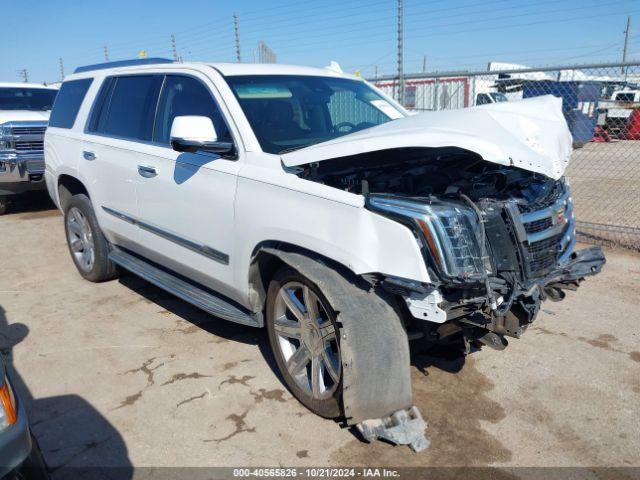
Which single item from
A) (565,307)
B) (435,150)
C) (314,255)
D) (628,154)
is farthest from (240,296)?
(628,154)

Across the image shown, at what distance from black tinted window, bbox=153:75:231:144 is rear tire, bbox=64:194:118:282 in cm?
151

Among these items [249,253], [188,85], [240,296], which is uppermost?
[188,85]

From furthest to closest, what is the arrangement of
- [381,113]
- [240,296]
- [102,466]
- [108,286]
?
[108,286] → [381,113] → [240,296] → [102,466]

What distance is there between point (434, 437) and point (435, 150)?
1.62 meters

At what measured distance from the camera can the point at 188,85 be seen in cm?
405

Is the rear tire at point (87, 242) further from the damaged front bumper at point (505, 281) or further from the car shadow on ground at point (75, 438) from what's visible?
the damaged front bumper at point (505, 281)

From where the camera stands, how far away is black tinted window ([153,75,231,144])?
3.78 metres

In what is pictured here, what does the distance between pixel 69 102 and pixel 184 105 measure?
2.32m

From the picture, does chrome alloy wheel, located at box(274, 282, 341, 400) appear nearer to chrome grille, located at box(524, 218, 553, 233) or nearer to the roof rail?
chrome grille, located at box(524, 218, 553, 233)

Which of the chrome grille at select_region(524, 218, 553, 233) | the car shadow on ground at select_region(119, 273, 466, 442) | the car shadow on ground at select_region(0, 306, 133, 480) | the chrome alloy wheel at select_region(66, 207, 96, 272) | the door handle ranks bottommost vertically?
the car shadow on ground at select_region(119, 273, 466, 442)

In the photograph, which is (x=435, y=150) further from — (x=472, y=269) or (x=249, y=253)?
(x=249, y=253)

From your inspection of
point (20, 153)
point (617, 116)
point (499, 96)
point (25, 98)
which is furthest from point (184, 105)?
point (617, 116)

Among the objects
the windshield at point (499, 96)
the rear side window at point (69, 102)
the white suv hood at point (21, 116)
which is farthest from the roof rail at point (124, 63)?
the windshield at point (499, 96)

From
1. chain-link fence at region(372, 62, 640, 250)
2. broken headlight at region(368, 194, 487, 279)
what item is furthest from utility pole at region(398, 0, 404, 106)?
broken headlight at region(368, 194, 487, 279)
